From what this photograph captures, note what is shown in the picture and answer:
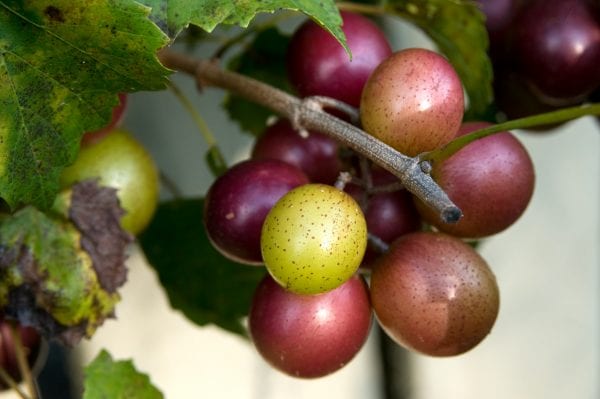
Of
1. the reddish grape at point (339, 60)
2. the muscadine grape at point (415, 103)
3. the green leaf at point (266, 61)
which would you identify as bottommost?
the green leaf at point (266, 61)

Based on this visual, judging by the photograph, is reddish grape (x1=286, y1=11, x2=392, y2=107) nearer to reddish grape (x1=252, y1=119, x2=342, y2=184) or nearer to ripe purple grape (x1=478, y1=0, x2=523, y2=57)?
reddish grape (x1=252, y1=119, x2=342, y2=184)

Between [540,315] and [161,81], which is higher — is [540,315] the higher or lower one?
the lower one

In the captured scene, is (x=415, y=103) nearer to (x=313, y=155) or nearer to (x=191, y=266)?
(x=313, y=155)

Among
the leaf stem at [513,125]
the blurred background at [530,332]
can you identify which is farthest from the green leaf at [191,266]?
the blurred background at [530,332]

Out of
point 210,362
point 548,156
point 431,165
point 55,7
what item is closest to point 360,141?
point 431,165

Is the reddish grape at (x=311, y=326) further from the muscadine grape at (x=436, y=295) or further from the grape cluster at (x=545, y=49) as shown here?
the grape cluster at (x=545, y=49)

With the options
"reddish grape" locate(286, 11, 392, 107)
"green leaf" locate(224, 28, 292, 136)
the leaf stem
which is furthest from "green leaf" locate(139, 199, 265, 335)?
the leaf stem

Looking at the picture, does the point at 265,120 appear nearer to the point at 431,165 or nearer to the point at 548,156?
the point at 431,165
